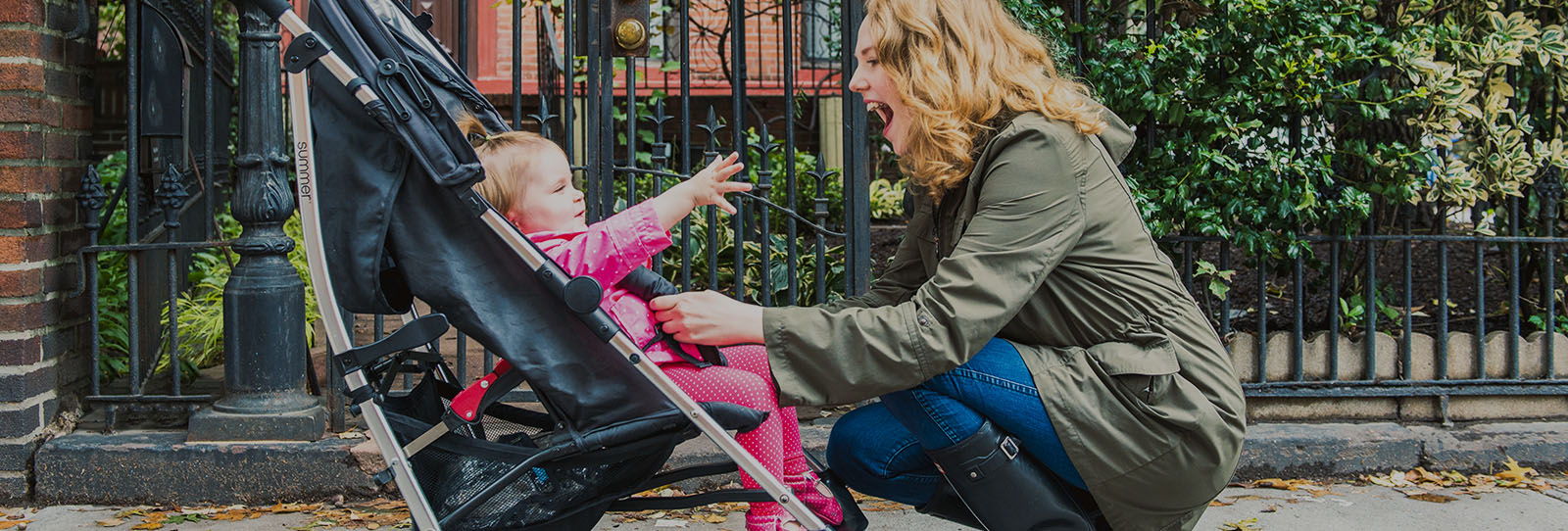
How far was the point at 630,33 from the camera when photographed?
385cm

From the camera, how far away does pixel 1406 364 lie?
4262 mm

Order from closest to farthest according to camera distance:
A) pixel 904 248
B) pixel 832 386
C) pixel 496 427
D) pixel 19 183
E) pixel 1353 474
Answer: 1. pixel 832 386
2. pixel 496 427
3. pixel 904 248
4. pixel 19 183
5. pixel 1353 474

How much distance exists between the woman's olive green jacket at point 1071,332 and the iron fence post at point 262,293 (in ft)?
6.73

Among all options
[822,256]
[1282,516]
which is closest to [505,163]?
[822,256]

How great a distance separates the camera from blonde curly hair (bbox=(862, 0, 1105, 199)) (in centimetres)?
243

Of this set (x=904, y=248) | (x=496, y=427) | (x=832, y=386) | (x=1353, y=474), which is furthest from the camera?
(x=1353, y=474)

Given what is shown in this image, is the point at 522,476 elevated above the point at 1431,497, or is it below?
above

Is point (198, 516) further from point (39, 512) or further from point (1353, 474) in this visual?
point (1353, 474)

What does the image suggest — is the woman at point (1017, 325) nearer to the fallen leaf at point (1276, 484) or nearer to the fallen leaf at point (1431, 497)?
the fallen leaf at point (1276, 484)

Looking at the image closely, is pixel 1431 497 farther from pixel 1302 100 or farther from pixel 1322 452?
pixel 1302 100

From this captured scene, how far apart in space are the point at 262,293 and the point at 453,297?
1731 mm

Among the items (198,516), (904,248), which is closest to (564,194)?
(904,248)

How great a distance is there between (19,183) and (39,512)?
0.96 metres

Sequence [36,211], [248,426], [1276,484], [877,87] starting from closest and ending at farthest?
1. [877,87]
2. [36,211]
3. [248,426]
4. [1276,484]
